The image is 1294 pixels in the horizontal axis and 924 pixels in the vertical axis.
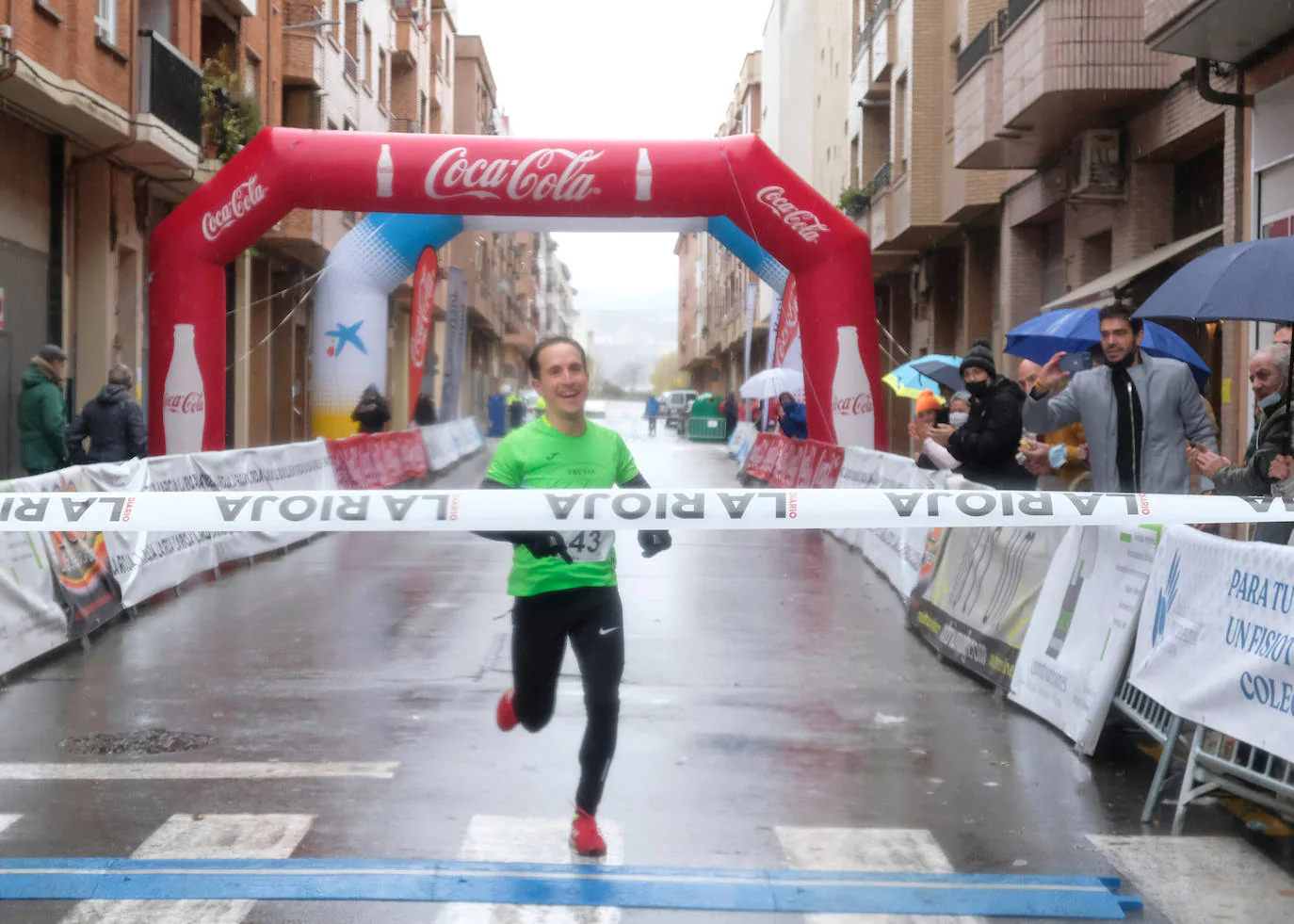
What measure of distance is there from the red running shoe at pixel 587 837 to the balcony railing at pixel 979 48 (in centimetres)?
1812

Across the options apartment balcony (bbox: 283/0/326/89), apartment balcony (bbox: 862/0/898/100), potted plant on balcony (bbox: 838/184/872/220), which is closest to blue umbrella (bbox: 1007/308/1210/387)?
apartment balcony (bbox: 862/0/898/100)

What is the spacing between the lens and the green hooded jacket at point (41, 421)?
1369 cm

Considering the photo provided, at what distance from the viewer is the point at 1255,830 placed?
5754mm

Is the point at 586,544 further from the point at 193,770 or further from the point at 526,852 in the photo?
the point at 193,770

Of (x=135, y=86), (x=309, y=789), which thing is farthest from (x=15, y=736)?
(x=135, y=86)

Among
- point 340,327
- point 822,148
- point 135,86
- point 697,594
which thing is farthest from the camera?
point 822,148

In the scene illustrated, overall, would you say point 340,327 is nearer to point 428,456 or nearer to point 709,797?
point 428,456

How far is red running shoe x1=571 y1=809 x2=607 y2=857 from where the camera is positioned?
525 cm

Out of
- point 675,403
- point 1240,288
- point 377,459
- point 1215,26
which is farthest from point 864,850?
point 675,403

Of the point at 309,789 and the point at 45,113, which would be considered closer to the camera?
the point at 309,789

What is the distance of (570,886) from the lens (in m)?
4.87

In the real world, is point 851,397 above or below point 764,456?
above

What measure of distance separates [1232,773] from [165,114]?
59.5 feet

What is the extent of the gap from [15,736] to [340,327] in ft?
56.0
